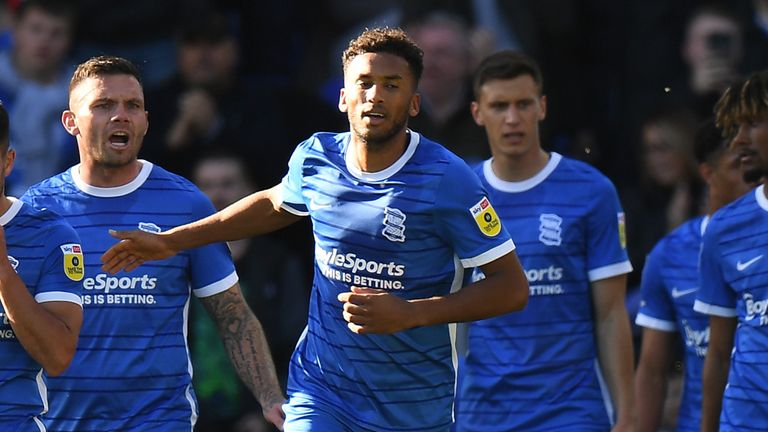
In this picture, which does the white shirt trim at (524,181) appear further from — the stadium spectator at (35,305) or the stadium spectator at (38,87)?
the stadium spectator at (38,87)

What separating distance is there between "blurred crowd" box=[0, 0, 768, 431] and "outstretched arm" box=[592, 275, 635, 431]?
7.62 ft

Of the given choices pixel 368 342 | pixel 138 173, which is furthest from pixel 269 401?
pixel 138 173

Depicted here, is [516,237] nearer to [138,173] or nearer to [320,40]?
[138,173]

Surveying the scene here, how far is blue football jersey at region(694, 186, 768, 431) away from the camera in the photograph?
742 cm

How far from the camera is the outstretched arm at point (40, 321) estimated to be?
6352mm

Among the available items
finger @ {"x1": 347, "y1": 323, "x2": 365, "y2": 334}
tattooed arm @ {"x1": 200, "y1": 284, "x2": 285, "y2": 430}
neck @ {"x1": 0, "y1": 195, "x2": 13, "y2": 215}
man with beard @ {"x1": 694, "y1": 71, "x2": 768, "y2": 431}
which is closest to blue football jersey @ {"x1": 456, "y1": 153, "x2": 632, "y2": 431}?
man with beard @ {"x1": 694, "y1": 71, "x2": 768, "y2": 431}

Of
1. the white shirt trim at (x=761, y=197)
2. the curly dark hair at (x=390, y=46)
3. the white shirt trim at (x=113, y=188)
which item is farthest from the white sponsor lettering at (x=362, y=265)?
the white shirt trim at (x=761, y=197)

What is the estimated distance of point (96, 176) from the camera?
7.62 m

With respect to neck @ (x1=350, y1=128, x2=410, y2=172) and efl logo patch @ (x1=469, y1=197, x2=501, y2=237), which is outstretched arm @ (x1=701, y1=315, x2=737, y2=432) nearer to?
efl logo patch @ (x1=469, y1=197, x2=501, y2=237)

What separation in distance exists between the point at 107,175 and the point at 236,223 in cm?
68

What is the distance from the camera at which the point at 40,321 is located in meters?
6.42

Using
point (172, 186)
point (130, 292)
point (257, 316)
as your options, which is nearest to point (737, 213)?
point (172, 186)

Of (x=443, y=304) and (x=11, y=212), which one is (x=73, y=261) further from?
(x=443, y=304)

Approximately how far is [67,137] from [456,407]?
415cm
